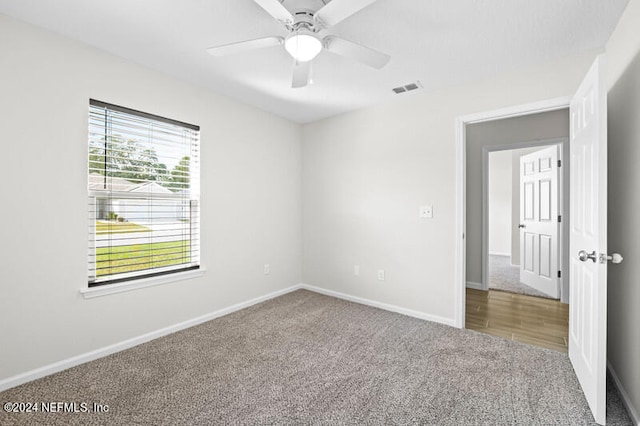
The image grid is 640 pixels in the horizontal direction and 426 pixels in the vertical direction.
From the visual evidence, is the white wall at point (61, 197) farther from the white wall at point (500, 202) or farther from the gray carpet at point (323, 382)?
the white wall at point (500, 202)

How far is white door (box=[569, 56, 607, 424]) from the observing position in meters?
1.64

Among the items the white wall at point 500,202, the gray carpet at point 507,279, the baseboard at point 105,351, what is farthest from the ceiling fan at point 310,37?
the white wall at point 500,202

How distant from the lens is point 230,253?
11.1 feet

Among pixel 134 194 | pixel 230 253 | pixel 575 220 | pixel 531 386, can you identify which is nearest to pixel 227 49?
pixel 134 194

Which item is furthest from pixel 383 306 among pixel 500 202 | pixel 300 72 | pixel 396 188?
pixel 500 202

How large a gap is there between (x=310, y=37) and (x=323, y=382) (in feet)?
7.07

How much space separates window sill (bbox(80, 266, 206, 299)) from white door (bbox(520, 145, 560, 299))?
4.33 metres

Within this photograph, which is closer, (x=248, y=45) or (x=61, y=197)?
(x=248, y=45)

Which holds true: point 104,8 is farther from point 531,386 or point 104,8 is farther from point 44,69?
point 531,386

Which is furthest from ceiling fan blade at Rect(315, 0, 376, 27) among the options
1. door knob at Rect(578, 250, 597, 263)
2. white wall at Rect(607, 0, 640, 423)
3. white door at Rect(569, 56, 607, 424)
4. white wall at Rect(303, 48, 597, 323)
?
white wall at Rect(303, 48, 597, 323)

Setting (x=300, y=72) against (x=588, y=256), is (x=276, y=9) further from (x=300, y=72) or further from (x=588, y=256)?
(x=588, y=256)

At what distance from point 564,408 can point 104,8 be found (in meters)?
3.63

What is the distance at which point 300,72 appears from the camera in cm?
208

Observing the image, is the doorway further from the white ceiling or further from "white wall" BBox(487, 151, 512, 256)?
"white wall" BBox(487, 151, 512, 256)
